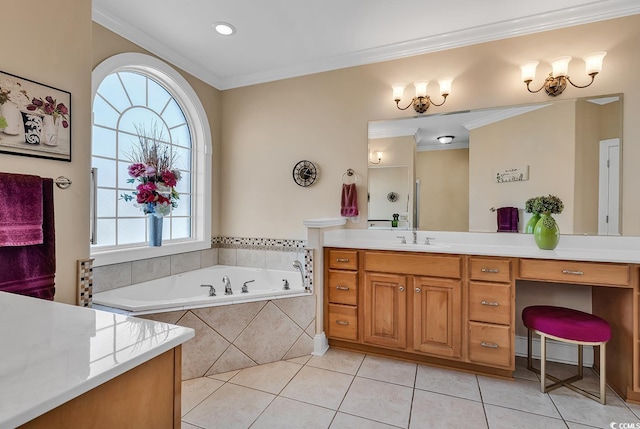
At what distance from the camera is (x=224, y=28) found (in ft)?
8.42

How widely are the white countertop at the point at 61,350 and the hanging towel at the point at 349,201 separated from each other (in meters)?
2.28

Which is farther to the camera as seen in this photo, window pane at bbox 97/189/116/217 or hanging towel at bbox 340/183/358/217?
hanging towel at bbox 340/183/358/217

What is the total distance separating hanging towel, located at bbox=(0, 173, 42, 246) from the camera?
4.75 ft

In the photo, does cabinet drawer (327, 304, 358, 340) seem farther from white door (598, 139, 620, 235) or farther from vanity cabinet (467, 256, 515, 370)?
white door (598, 139, 620, 235)

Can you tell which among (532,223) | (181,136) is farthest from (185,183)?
(532,223)

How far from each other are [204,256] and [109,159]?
1319 mm

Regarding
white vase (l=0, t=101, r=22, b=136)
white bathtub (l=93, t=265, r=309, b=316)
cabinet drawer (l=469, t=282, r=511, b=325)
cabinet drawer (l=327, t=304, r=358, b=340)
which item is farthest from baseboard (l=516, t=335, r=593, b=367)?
white vase (l=0, t=101, r=22, b=136)

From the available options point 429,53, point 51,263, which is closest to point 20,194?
point 51,263

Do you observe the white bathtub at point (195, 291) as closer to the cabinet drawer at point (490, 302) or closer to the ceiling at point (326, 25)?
the cabinet drawer at point (490, 302)

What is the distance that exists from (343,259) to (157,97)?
7.77 ft

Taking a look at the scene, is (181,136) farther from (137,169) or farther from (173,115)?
(137,169)

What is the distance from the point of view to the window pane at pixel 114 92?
2555 mm

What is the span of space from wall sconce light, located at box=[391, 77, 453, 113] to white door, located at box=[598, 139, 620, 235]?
1.21m

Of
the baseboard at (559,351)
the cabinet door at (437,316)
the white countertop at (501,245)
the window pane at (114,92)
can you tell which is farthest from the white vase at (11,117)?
the baseboard at (559,351)
